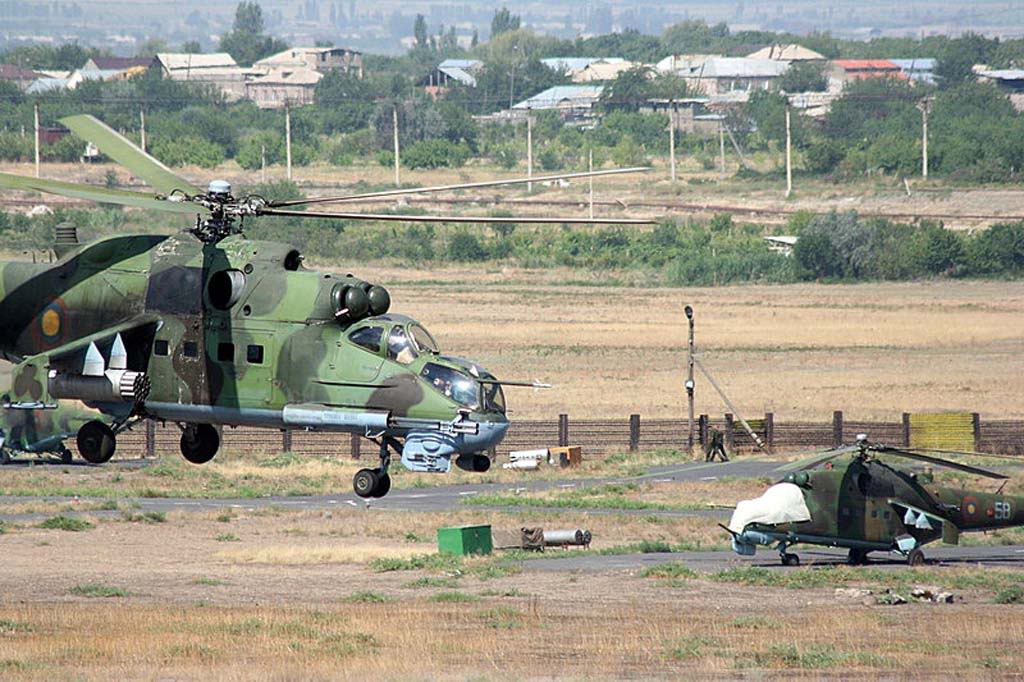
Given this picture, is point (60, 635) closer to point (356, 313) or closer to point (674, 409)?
point (356, 313)

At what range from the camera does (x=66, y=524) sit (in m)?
46.1

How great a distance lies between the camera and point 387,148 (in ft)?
579

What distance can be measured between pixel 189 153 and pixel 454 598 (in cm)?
12029

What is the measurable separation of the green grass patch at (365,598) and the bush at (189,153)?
11536 centimetres

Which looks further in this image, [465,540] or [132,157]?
[465,540]

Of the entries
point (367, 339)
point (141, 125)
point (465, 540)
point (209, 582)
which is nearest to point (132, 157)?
point (367, 339)

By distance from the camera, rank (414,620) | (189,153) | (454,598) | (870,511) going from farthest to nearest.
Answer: (189,153) < (870,511) < (454,598) < (414,620)

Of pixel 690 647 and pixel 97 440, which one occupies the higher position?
pixel 97 440

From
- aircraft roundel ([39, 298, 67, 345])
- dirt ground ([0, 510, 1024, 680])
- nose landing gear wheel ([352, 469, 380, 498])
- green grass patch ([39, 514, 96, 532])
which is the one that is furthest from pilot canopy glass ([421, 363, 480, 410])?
green grass patch ([39, 514, 96, 532])

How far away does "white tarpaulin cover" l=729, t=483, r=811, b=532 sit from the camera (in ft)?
129

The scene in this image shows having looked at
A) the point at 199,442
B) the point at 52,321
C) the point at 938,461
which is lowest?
the point at 938,461

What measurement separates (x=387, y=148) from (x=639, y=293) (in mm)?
72091

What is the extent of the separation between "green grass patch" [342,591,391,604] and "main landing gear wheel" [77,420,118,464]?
40.5ft

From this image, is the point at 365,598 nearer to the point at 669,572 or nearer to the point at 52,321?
the point at 669,572
